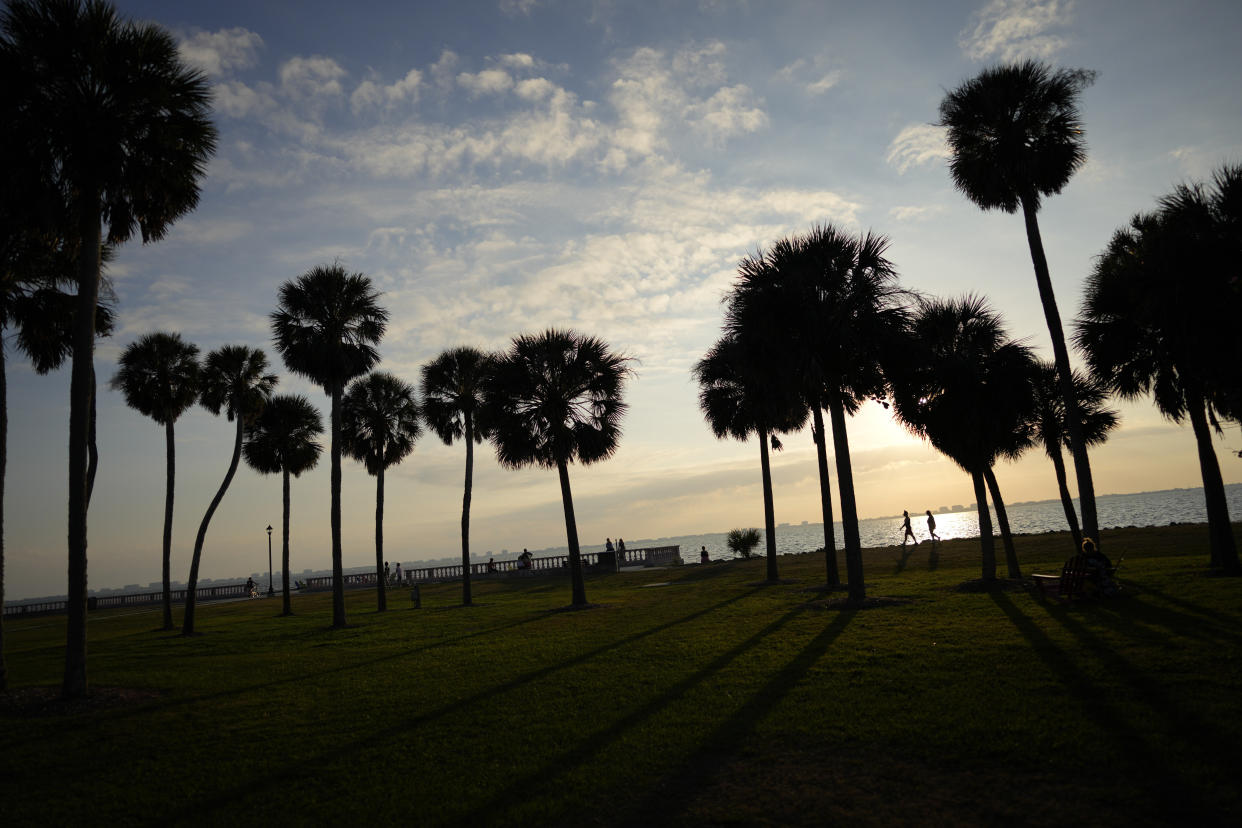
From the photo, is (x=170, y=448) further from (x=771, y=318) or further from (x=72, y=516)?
(x=771, y=318)

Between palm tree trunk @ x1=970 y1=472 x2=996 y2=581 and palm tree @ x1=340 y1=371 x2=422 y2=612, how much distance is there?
26358mm

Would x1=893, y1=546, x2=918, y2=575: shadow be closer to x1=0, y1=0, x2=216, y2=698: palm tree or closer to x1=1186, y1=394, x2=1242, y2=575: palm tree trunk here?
x1=1186, y1=394, x2=1242, y2=575: palm tree trunk

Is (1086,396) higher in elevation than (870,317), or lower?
lower

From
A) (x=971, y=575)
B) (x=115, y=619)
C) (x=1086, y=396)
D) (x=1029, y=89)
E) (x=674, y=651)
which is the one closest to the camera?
(x=674, y=651)

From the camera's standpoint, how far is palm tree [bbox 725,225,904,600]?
61.9 ft

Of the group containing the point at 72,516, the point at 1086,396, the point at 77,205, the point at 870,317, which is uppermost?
the point at 77,205

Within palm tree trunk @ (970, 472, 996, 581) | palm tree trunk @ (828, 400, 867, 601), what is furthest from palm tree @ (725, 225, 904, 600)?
palm tree trunk @ (970, 472, 996, 581)

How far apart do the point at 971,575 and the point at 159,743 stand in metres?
23.6

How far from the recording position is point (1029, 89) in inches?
735

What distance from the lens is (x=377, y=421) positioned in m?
34.6

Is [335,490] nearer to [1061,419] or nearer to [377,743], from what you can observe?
[377,743]

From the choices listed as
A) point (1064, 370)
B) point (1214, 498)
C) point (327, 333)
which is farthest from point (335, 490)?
point (1214, 498)

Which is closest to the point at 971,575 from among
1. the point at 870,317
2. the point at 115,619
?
the point at 870,317

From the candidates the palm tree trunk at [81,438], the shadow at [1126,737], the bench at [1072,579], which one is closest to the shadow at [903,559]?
the bench at [1072,579]
